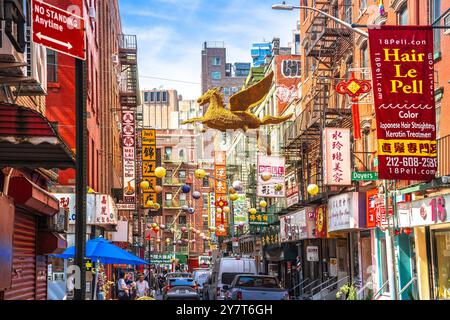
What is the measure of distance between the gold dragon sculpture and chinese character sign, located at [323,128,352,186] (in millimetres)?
6911

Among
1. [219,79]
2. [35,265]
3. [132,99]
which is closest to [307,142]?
[132,99]

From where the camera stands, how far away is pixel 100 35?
3722 centimetres

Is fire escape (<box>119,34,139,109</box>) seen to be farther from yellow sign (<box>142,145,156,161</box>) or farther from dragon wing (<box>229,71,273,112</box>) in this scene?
dragon wing (<box>229,71,273,112</box>)

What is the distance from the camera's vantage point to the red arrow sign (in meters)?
7.92

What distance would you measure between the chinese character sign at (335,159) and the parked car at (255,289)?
5530 mm

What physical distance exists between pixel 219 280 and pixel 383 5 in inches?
514

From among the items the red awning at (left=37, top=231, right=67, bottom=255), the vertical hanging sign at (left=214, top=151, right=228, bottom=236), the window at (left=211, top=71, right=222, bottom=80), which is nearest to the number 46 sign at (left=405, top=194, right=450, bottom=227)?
the red awning at (left=37, top=231, right=67, bottom=255)

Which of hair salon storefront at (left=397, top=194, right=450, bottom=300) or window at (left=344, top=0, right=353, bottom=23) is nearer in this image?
hair salon storefront at (left=397, top=194, right=450, bottom=300)

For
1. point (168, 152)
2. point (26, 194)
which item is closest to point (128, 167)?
point (26, 194)

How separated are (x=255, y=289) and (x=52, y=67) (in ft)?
37.9

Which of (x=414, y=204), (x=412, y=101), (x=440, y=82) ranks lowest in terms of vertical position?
(x=414, y=204)

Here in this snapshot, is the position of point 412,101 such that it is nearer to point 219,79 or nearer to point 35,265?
point 35,265

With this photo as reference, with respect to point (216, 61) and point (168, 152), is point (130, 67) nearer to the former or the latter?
point (168, 152)

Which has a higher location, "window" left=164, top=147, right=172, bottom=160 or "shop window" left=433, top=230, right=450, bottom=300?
"window" left=164, top=147, right=172, bottom=160
